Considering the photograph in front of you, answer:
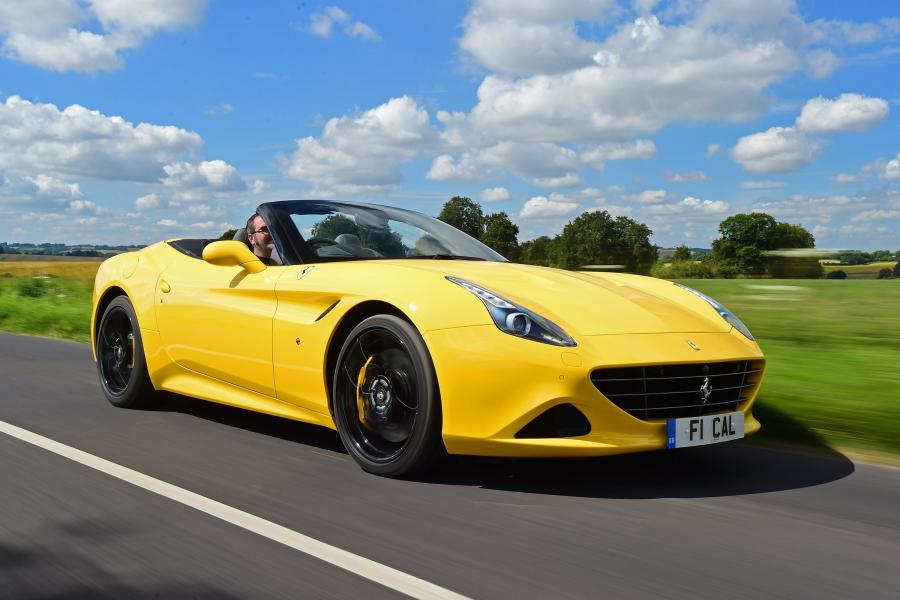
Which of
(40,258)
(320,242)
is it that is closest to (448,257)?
(320,242)

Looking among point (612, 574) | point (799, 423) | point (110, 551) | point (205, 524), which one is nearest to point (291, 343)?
point (205, 524)

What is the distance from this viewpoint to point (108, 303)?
6480mm

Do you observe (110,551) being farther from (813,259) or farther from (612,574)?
(813,259)

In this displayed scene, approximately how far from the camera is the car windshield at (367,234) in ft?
16.7

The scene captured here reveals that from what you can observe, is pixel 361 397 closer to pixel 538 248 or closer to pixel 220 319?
pixel 220 319

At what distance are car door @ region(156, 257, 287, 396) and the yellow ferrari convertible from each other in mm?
11

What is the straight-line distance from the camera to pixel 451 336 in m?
3.92

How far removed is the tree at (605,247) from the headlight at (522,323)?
300cm

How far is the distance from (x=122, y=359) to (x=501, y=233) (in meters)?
3.42

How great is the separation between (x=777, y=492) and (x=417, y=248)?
7.47 ft

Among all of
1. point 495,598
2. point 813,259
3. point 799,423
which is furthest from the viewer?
point 813,259

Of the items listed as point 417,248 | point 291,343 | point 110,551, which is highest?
point 417,248

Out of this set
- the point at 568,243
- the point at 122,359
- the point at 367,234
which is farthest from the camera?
the point at 568,243

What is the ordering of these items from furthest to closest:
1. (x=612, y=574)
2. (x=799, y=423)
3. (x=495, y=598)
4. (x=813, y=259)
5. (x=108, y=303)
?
(x=813, y=259) → (x=108, y=303) → (x=799, y=423) → (x=612, y=574) → (x=495, y=598)
